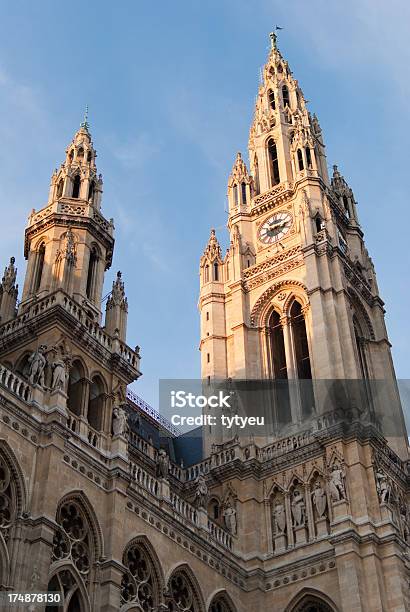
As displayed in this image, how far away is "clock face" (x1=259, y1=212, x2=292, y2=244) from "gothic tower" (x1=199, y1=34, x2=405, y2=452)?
0.07 m

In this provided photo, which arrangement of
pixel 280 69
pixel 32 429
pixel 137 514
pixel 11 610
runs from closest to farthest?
pixel 11 610 → pixel 32 429 → pixel 137 514 → pixel 280 69

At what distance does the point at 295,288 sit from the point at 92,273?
11.1 metres

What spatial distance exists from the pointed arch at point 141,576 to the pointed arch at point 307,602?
5620 mm

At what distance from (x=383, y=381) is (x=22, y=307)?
1651 cm

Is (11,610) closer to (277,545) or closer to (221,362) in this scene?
(277,545)

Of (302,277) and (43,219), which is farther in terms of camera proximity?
(302,277)

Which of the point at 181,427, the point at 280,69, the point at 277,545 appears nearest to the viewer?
Result: the point at 277,545

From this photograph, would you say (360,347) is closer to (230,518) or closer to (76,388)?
(230,518)

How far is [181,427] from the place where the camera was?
1759 inches

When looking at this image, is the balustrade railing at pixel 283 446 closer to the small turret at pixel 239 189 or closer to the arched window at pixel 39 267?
the arched window at pixel 39 267

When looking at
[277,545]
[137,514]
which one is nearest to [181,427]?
[277,545]

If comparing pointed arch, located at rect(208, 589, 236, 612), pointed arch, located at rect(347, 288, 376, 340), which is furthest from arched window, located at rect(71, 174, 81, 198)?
pointed arch, located at rect(208, 589, 236, 612)

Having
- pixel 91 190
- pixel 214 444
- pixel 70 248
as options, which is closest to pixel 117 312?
pixel 70 248

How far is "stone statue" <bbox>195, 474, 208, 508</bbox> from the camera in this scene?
99.8 feet
